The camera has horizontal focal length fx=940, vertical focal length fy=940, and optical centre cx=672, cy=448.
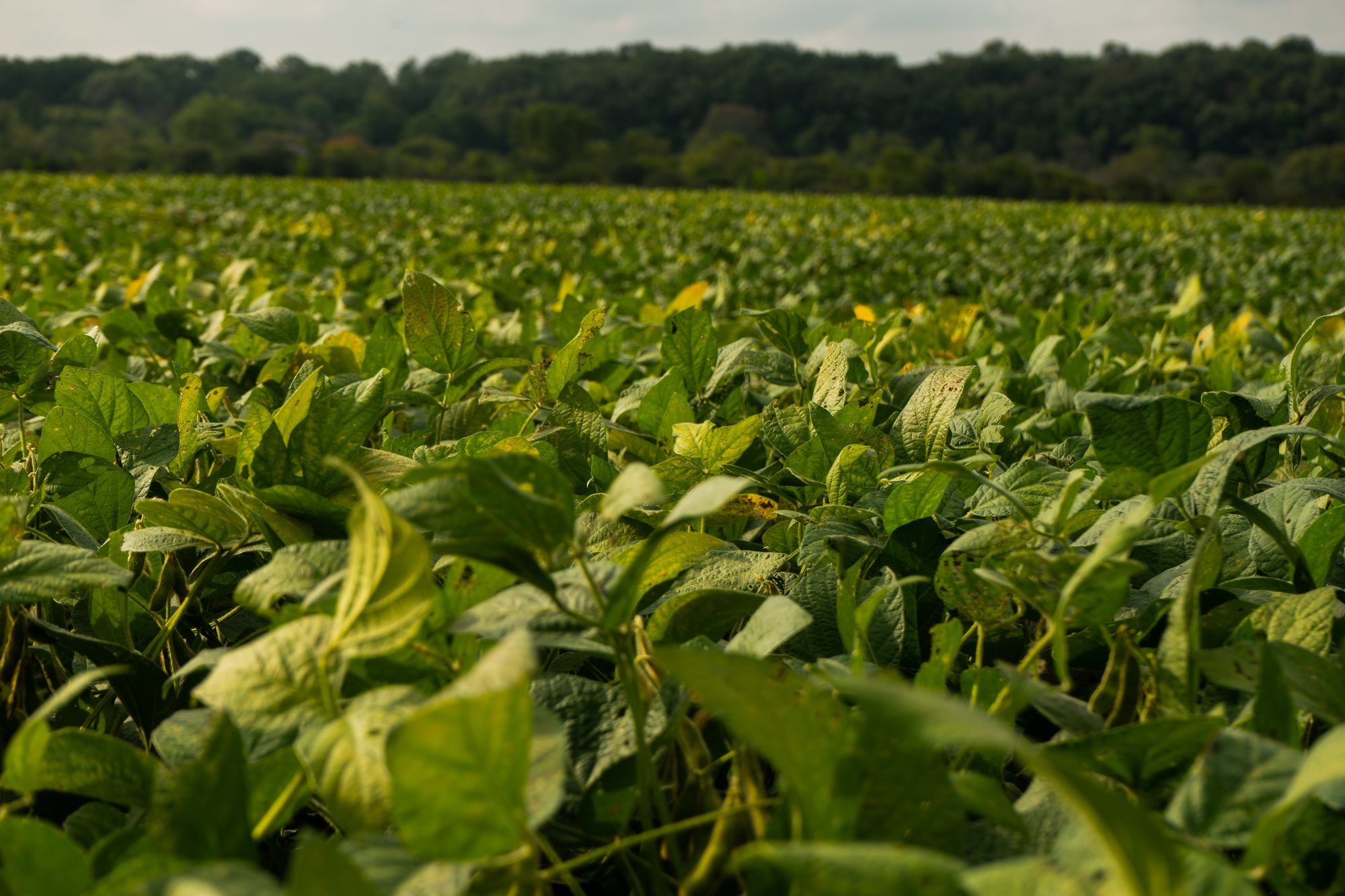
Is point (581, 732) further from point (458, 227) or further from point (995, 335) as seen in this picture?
point (458, 227)

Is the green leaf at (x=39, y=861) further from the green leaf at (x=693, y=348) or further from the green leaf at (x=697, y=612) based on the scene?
the green leaf at (x=693, y=348)

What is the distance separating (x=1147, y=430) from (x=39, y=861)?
0.76 meters

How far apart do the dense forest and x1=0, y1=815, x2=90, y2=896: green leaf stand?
28.8m

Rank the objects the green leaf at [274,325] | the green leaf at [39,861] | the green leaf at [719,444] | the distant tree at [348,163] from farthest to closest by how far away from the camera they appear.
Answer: the distant tree at [348,163]
the green leaf at [274,325]
the green leaf at [719,444]
the green leaf at [39,861]

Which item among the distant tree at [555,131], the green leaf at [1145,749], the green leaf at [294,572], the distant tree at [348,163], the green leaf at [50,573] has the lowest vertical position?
the green leaf at [1145,749]

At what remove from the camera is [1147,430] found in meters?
0.74

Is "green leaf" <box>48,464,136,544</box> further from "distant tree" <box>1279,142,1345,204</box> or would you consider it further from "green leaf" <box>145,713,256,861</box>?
"distant tree" <box>1279,142,1345,204</box>

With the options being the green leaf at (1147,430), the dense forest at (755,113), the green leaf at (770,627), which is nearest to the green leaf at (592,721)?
the green leaf at (770,627)

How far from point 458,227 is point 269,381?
244 inches

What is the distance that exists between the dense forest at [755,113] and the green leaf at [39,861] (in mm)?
28822

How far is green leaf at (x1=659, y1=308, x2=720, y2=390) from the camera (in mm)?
1252

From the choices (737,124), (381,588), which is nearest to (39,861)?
(381,588)

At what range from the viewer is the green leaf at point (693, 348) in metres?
1.25

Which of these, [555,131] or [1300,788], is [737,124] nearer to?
[555,131]
